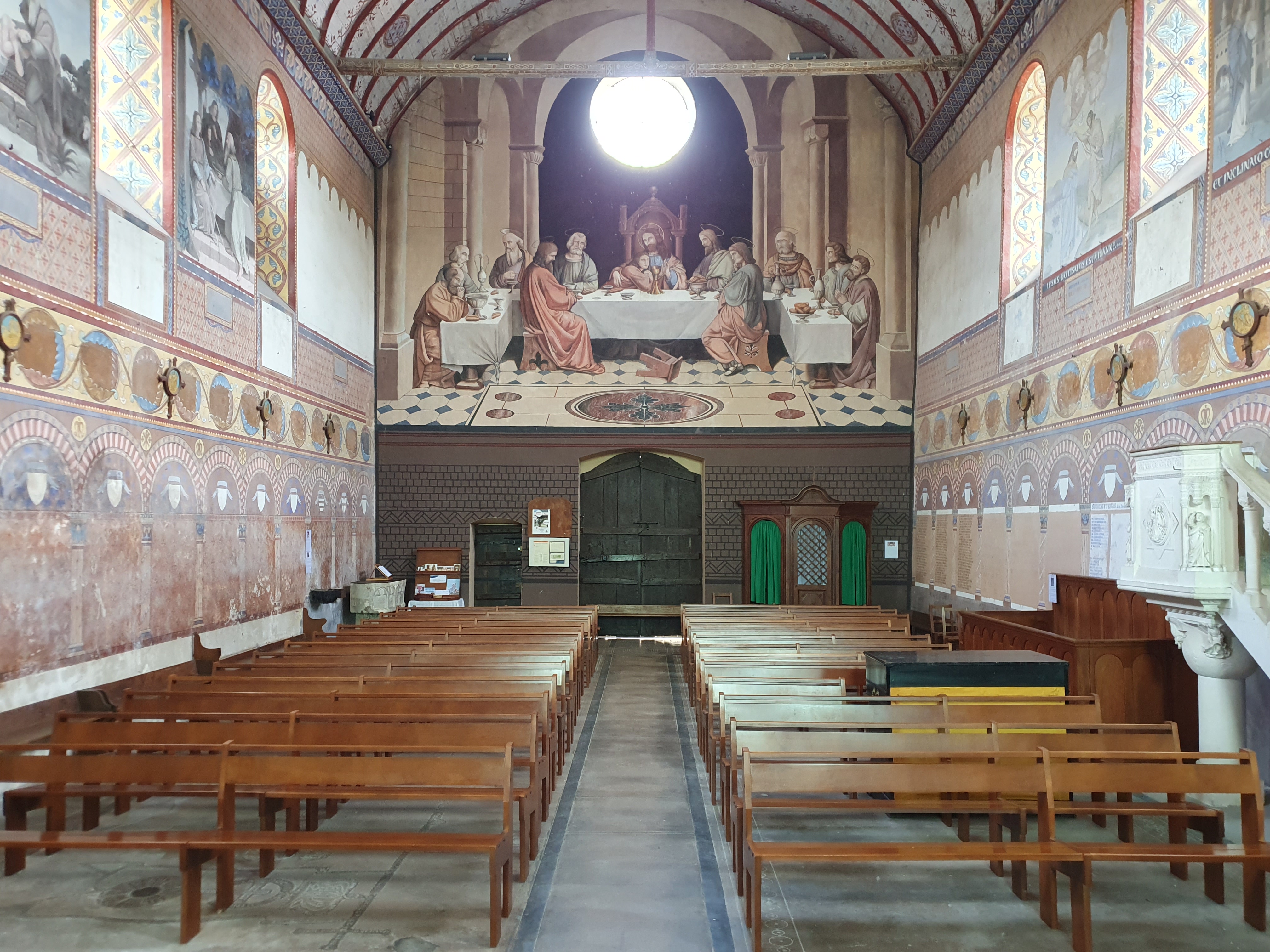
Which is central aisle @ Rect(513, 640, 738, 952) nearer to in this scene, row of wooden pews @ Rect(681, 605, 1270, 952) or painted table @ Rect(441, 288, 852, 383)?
row of wooden pews @ Rect(681, 605, 1270, 952)

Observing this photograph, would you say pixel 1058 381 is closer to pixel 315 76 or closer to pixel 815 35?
pixel 815 35

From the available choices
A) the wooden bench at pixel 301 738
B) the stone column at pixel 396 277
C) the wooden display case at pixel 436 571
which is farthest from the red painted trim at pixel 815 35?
→ the wooden bench at pixel 301 738

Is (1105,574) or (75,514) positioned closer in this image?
(75,514)

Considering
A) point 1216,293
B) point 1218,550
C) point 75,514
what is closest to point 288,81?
point 75,514

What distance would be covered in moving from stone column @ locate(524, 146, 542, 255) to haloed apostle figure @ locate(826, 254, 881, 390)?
5.68 m

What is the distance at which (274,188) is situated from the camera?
12242 mm

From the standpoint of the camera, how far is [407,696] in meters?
5.98

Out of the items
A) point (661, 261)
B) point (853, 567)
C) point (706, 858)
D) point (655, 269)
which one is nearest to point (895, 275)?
point (661, 261)

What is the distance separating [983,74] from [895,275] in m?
4.03

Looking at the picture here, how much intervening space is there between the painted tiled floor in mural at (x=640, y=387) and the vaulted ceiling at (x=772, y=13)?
16.1ft

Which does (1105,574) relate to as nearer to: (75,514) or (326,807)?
(326,807)

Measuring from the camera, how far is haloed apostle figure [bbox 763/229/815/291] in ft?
55.4

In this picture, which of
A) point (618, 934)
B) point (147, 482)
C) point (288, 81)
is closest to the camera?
point (618, 934)

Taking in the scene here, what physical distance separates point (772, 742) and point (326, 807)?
2.93 meters
